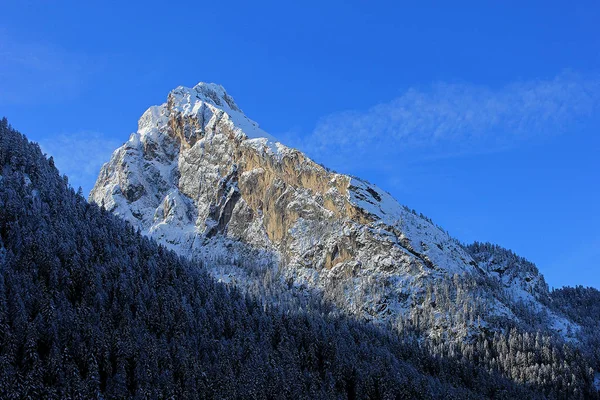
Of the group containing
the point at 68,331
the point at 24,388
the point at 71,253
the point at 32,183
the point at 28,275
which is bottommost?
the point at 24,388

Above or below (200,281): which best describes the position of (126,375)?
below

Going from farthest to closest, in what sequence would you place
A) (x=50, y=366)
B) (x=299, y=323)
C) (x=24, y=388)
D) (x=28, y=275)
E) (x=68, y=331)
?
(x=299, y=323) < (x=28, y=275) < (x=68, y=331) < (x=50, y=366) < (x=24, y=388)

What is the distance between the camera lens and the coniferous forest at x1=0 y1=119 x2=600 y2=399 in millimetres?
134375

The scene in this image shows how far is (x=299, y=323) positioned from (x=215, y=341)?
115 feet

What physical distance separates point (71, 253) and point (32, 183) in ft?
108

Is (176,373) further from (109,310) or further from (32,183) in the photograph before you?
(32,183)

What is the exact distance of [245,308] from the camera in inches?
7677

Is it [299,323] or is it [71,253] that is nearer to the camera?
[71,253]

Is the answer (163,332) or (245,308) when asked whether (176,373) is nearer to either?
(163,332)

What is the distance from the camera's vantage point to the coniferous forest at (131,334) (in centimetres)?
13438

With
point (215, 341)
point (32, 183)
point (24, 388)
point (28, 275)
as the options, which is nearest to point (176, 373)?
point (215, 341)

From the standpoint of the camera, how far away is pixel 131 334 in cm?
15150

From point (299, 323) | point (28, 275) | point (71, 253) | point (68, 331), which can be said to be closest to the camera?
point (68, 331)

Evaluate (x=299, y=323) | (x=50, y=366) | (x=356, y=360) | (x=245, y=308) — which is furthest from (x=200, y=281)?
(x=50, y=366)
